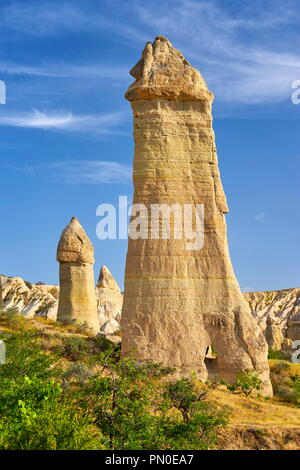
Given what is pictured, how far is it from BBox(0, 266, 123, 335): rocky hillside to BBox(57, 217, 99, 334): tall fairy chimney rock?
18.3m

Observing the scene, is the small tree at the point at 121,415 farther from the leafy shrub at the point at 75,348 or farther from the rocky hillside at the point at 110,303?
the rocky hillside at the point at 110,303

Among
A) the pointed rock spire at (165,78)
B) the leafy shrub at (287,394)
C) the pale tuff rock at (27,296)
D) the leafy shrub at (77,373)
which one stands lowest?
the leafy shrub at (287,394)

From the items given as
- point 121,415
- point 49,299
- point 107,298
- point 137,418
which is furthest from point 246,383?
point 49,299

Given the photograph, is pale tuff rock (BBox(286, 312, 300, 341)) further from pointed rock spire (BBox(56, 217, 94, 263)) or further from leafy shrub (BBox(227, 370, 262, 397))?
leafy shrub (BBox(227, 370, 262, 397))

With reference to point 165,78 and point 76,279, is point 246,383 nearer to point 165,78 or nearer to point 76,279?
point 165,78

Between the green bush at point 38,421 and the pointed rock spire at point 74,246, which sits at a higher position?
the pointed rock spire at point 74,246

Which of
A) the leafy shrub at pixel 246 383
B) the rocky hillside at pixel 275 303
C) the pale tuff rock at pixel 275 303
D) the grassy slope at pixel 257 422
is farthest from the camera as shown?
the pale tuff rock at pixel 275 303

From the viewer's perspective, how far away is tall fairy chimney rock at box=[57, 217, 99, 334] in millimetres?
35469

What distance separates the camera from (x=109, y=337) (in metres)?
28.9

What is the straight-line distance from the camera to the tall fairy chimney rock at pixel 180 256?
23.4 metres

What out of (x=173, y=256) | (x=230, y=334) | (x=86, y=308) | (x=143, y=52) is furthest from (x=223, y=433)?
(x=86, y=308)

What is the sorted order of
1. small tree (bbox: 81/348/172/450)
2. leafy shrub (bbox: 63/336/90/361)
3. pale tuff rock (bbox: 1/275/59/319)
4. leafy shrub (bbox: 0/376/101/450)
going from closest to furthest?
1. leafy shrub (bbox: 0/376/101/450)
2. small tree (bbox: 81/348/172/450)
3. leafy shrub (bbox: 63/336/90/361)
4. pale tuff rock (bbox: 1/275/59/319)

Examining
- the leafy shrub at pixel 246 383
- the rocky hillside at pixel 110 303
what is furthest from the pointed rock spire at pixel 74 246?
the leafy shrub at pixel 246 383

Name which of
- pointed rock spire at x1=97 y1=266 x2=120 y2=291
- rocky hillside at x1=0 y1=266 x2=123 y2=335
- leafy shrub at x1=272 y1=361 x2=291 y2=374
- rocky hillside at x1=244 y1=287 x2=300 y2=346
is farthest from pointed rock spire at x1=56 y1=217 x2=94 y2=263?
rocky hillside at x1=244 y1=287 x2=300 y2=346
